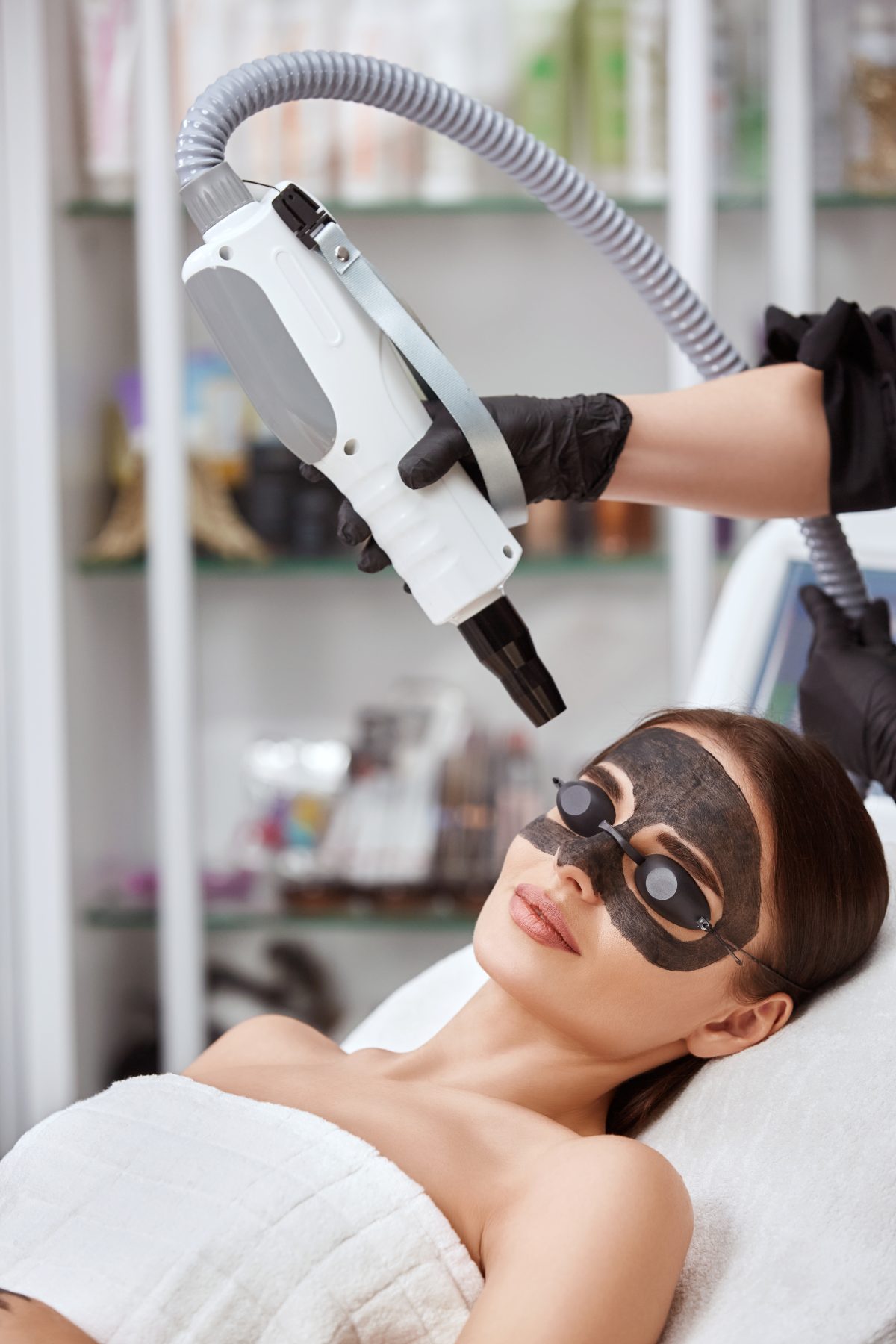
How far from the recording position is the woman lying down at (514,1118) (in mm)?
743

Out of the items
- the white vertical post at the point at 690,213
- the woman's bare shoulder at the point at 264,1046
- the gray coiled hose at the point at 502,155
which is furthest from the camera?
the white vertical post at the point at 690,213

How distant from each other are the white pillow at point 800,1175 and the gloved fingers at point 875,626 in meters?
0.31

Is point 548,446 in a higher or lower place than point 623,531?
higher

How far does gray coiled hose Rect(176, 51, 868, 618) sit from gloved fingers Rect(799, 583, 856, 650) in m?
0.01

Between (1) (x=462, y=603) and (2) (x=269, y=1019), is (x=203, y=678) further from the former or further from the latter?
(1) (x=462, y=603)

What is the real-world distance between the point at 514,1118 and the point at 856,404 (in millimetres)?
621

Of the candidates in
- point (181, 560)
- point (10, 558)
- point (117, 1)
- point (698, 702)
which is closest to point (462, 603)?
point (698, 702)

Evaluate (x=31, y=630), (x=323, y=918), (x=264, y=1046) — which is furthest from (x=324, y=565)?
(x=264, y=1046)

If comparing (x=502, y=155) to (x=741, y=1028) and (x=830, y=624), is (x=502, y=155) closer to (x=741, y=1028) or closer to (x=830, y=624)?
(x=830, y=624)

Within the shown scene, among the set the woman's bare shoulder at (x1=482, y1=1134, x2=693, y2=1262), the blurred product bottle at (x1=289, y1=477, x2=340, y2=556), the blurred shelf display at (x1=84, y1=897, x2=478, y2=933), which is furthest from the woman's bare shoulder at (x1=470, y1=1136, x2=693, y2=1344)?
the blurred product bottle at (x1=289, y1=477, x2=340, y2=556)

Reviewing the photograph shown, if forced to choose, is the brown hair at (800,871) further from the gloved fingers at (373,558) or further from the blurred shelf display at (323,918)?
the blurred shelf display at (323,918)

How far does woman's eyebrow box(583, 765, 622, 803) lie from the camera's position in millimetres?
936

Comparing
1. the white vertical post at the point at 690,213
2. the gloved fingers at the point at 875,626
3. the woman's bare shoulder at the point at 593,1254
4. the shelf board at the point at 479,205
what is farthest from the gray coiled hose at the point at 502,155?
the shelf board at the point at 479,205

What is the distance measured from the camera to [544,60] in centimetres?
205
